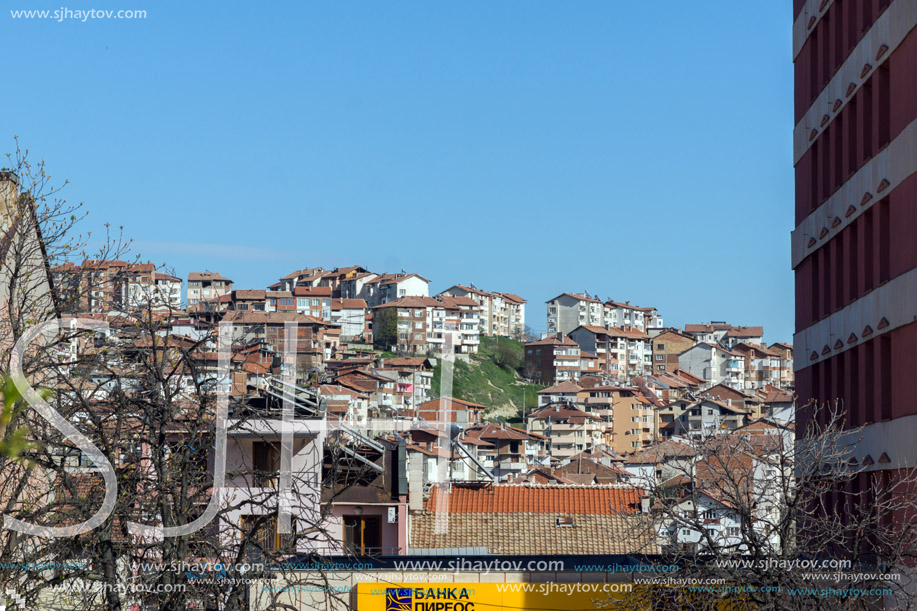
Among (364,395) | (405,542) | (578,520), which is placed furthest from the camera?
(364,395)

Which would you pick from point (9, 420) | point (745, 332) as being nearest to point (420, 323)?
point (745, 332)

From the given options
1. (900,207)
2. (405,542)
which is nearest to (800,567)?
(900,207)

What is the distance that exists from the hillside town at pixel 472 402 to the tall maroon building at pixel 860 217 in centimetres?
481

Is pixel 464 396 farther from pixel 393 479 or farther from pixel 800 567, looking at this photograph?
pixel 800 567

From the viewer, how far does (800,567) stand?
13.8m

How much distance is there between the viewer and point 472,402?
13638 centimetres

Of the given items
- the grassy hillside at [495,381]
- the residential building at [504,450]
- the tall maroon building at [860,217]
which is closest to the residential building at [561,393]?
the grassy hillside at [495,381]

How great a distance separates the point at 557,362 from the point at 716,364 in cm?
2358

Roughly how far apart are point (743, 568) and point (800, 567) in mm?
752

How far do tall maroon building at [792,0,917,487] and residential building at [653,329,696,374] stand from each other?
147 meters

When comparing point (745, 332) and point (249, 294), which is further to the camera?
point (745, 332)

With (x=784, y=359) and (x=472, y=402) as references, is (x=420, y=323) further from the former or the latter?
(x=784, y=359)

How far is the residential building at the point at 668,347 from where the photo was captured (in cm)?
16975

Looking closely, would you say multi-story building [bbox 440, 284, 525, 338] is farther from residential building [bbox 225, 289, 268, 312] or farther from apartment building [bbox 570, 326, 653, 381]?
residential building [bbox 225, 289, 268, 312]
